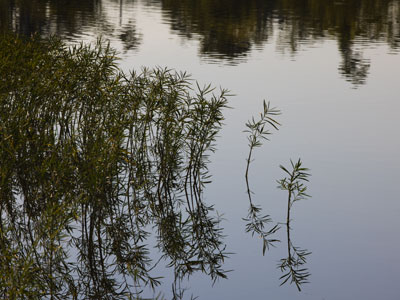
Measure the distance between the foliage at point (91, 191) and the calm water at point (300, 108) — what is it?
53 centimetres

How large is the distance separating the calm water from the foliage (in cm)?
53

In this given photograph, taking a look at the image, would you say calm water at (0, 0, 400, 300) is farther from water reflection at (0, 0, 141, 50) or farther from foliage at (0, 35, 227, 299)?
foliage at (0, 35, 227, 299)

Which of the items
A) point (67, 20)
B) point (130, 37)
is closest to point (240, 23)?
point (67, 20)

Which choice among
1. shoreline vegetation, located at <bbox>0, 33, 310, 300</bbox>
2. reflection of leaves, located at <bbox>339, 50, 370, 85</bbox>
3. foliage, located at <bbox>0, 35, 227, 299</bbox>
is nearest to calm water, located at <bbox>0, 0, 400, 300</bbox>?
reflection of leaves, located at <bbox>339, 50, 370, 85</bbox>

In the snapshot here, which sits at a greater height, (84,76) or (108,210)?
(84,76)

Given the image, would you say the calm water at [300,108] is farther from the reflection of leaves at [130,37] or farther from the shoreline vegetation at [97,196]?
the shoreline vegetation at [97,196]

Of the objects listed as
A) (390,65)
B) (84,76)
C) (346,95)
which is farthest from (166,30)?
(84,76)

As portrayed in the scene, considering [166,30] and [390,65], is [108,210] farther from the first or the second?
[166,30]

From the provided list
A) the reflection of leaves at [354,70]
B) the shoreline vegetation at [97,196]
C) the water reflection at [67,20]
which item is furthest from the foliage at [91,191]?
the water reflection at [67,20]

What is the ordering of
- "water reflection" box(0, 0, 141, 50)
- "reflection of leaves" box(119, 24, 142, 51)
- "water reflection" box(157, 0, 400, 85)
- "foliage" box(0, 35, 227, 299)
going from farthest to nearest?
"water reflection" box(0, 0, 141, 50)
"water reflection" box(157, 0, 400, 85)
"reflection of leaves" box(119, 24, 142, 51)
"foliage" box(0, 35, 227, 299)

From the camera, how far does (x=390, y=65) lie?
26469mm

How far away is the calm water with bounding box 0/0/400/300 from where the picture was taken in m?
9.37

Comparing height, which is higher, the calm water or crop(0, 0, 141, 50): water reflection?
crop(0, 0, 141, 50): water reflection

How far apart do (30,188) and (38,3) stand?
36853 millimetres
